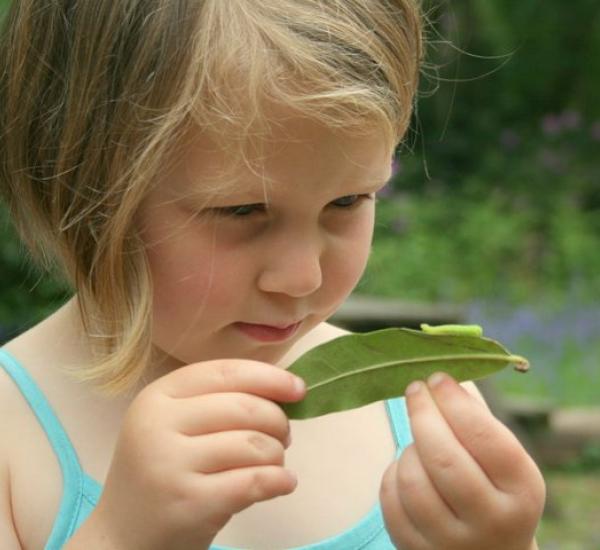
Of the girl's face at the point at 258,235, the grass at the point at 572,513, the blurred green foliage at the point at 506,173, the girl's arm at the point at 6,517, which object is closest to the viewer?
the girl's face at the point at 258,235

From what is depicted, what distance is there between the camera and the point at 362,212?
171 centimetres

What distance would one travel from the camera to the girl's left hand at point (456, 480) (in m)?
1.36

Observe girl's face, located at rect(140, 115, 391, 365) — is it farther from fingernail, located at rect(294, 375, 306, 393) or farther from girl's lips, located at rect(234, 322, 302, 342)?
fingernail, located at rect(294, 375, 306, 393)

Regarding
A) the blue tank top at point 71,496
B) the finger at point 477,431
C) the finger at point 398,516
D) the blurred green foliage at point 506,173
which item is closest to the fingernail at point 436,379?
the finger at point 477,431

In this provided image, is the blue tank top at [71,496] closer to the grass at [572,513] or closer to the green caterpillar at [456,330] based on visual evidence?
the green caterpillar at [456,330]

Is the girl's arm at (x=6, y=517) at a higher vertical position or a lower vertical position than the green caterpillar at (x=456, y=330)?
lower

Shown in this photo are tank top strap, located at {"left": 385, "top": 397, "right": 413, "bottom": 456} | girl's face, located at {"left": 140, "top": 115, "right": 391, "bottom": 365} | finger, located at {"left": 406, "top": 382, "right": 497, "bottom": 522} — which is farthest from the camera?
tank top strap, located at {"left": 385, "top": 397, "right": 413, "bottom": 456}

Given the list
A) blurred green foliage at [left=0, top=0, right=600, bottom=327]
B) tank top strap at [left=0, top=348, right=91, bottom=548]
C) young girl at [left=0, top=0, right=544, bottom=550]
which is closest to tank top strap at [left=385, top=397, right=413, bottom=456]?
young girl at [left=0, top=0, right=544, bottom=550]

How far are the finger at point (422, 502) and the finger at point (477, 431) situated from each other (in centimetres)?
6

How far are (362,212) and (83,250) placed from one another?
39 centimetres

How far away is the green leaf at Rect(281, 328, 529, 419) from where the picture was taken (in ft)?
4.57

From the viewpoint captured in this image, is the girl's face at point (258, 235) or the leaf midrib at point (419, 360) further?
the girl's face at point (258, 235)

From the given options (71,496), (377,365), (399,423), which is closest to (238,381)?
(377,365)

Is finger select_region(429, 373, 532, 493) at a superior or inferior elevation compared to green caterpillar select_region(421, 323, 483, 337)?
inferior
